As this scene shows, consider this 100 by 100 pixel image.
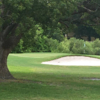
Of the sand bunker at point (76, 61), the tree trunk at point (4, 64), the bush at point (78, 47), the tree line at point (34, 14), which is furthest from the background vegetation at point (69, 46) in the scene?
the tree line at point (34, 14)

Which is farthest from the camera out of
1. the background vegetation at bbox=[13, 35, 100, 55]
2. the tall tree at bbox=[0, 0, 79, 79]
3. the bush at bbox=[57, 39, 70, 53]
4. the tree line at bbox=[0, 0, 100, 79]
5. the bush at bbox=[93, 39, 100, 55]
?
the bush at bbox=[57, 39, 70, 53]

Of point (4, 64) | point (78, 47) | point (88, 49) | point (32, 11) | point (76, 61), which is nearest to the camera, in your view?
point (32, 11)

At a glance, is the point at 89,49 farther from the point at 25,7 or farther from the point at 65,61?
the point at 25,7

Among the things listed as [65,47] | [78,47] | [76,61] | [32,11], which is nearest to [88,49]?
[78,47]

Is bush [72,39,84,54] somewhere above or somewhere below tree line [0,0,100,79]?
below

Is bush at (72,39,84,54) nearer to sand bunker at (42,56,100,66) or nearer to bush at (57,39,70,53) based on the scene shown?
bush at (57,39,70,53)

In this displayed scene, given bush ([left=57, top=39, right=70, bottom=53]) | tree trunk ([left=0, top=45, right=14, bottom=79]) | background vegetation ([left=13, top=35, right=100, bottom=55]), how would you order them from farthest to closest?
bush ([left=57, top=39, right=70, bottom=53])
background vegetation ([left=13, top=35, right=100, bottom=55])
tree trunk ([left=0, top=45, right=14, bottom=79])

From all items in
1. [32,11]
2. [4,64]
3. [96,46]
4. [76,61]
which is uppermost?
[32,11]

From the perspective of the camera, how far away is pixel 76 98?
31.0 feet

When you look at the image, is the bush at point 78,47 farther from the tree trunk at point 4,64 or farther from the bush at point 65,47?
the tree trunk at point 4,64

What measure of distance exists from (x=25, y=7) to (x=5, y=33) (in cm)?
421

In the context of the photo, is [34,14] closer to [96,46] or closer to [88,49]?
[88,49]

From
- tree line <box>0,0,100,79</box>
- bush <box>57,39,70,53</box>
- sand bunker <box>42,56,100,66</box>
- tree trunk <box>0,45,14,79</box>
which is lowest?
sand bunker <box>42,56,100,66</box>

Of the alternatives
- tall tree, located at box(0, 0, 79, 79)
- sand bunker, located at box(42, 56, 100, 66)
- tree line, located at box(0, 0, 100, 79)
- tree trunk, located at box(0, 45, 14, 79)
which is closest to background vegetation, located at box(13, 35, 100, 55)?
sand bunker, located at box(42, 56, 100, 66)
